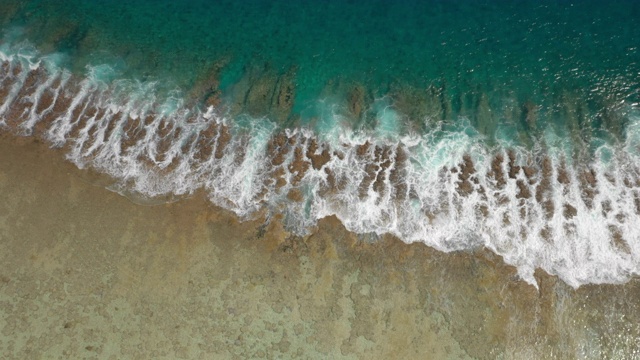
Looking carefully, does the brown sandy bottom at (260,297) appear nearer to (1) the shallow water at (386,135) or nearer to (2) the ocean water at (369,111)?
(1) the shallow water at (386,135)

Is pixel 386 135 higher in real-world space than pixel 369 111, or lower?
lower

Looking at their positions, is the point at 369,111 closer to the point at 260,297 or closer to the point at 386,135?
the point at 386,135

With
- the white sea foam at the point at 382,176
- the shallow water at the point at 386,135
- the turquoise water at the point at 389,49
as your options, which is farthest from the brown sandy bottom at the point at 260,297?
the turquoise water at the point at 389,49

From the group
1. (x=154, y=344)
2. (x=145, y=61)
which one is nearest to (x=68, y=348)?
(x=154, y=344)

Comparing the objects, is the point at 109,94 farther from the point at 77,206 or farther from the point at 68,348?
the point at 68,348

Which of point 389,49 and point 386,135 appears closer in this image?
point 386,135

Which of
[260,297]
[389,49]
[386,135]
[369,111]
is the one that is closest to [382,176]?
[386,135]
